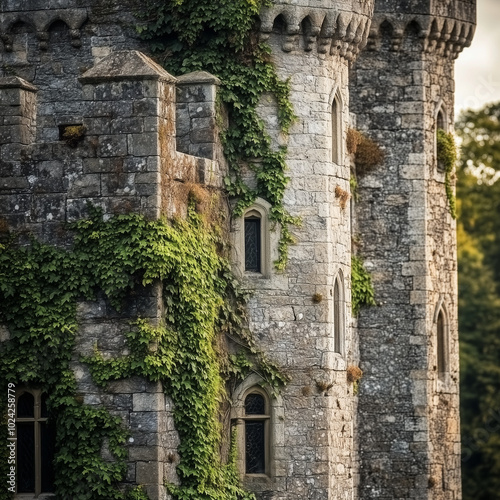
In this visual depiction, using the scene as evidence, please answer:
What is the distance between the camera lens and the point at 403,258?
144 feet

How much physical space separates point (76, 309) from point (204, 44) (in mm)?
6066

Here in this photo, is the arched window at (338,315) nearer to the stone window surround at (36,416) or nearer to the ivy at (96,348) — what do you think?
the ivy at (96,348)

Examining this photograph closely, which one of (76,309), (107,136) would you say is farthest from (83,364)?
(107,136)

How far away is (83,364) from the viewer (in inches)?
1363

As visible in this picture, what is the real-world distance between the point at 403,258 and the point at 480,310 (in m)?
24.9

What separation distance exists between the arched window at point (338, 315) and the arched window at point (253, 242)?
5.04 ft

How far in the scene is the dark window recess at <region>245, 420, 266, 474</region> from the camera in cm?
3812

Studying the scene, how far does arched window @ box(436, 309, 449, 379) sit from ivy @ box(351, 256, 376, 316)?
1.84 m

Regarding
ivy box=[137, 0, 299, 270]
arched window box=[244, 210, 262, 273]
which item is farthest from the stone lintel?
arched window box=[244, 210, 262, 273]

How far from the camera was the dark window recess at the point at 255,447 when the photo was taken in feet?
125

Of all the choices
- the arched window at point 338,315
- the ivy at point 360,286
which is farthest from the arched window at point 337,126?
the ivy at point 360,286

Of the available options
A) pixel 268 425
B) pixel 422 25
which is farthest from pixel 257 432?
pixel 422 25

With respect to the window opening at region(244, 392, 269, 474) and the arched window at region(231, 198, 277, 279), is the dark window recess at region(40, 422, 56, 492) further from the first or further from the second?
the arched window at region(231, 198, 277, 279)

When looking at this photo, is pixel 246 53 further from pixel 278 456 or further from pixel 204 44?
pixel 278 456
